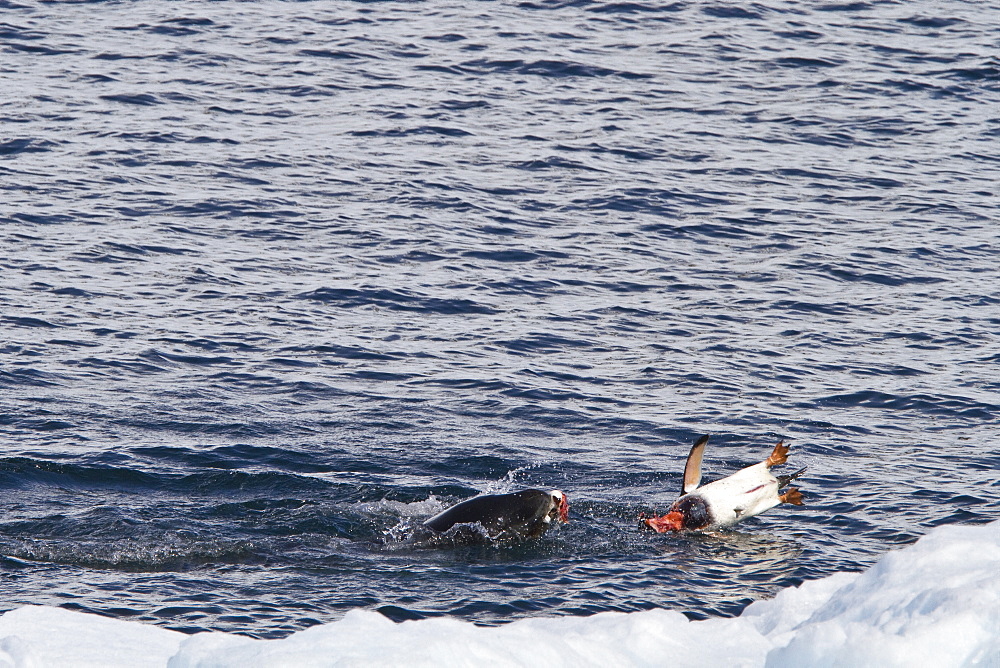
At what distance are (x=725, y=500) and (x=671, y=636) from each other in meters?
3.94

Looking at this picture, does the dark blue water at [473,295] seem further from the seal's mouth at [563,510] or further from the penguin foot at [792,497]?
the penguin foot at [792,497]

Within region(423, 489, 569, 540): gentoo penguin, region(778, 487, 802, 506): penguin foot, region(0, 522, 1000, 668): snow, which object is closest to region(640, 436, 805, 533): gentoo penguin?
region(778, 487, 802, 506): penguin foot

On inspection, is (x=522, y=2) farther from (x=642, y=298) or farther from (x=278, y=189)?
(x=642, y=298)

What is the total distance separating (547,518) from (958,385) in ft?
22.5

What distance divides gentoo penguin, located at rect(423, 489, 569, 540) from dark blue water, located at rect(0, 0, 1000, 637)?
22cm

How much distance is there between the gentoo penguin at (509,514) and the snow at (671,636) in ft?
9.32

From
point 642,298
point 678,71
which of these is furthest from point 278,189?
point 678,71

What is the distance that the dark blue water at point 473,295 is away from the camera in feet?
37.6

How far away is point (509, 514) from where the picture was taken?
11.4m

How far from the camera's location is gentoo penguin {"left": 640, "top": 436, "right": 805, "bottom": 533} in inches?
459

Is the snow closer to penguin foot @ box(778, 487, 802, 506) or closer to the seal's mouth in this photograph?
the seal's mouth

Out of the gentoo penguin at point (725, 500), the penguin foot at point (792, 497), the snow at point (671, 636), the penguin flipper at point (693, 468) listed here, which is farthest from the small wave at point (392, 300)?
the snow at point (671, 636)

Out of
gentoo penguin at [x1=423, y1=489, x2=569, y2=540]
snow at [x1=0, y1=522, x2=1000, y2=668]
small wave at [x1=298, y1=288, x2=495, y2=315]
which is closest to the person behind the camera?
snow at [x1=0, y1=522, x2=1000, y2=668]

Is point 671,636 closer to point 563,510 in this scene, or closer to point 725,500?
point 563,510
